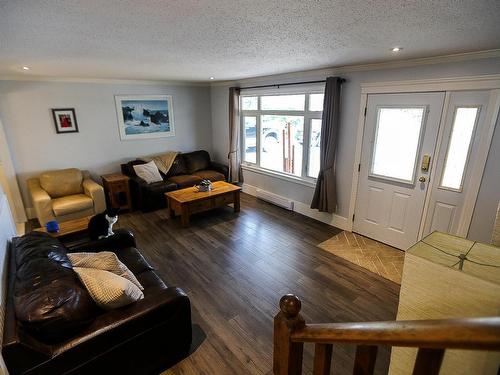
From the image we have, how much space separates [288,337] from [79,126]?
5253 millimetres

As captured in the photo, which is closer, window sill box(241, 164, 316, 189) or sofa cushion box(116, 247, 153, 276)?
sofa cushion box(116, 247, 153, 276)

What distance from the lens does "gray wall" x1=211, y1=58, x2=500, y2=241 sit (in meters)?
2.68

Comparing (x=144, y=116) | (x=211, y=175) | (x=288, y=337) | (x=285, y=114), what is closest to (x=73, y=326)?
(x=288, y=337)

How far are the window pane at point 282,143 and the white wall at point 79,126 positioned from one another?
6.72ft

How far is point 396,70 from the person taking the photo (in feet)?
10.4

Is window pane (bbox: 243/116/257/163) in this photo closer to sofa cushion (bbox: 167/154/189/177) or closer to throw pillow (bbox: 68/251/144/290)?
sofa cushion (bbox: 167/154/189/177)

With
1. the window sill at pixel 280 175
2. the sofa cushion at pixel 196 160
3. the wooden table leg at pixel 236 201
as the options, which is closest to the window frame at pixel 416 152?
the window sill at pixel 280 175

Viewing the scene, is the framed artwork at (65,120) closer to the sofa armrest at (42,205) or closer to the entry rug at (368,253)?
the sofa armrest at (42,205)

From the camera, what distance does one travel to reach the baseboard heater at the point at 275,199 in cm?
490

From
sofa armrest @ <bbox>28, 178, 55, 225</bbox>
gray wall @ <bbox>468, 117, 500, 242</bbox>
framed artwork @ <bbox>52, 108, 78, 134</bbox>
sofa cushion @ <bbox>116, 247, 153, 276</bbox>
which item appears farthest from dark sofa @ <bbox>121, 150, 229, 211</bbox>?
gray wall @ <bbox>468, 117, 500, 242</bbox>

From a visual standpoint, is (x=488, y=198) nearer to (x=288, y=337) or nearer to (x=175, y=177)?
(x=288, y=337)

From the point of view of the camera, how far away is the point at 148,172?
5051 millimetres

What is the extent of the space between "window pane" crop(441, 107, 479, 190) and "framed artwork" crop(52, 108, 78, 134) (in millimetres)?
5681

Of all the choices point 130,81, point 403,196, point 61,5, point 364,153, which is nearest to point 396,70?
point 364,153
